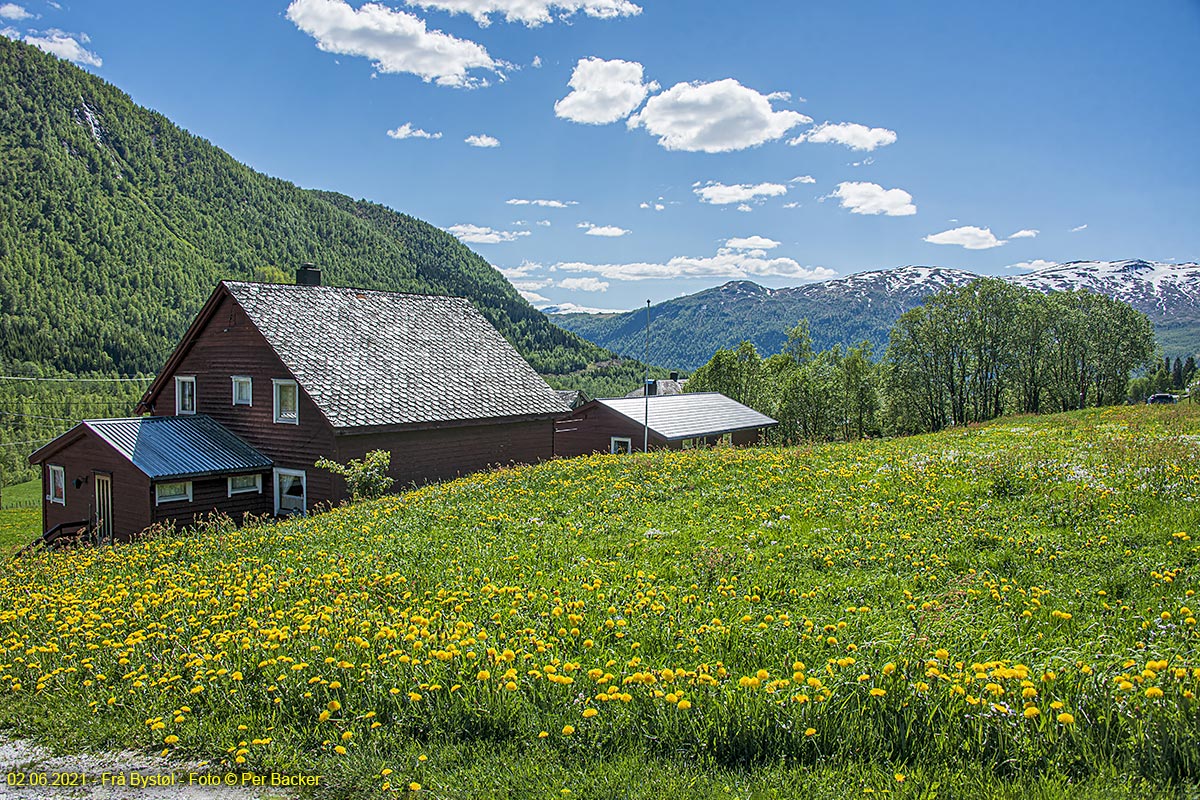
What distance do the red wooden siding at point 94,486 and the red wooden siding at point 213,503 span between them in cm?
56

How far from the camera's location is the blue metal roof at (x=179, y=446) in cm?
2066

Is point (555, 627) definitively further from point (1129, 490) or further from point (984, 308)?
point (984, 308)

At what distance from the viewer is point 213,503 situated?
2180cm

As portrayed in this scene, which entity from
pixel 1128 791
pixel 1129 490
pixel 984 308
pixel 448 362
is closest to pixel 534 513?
pixel 1129 490

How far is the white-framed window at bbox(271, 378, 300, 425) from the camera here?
72.3 ft

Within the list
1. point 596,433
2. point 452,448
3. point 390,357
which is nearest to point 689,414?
point 596,433

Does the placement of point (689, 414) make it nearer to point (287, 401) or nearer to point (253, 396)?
point (287, 401)

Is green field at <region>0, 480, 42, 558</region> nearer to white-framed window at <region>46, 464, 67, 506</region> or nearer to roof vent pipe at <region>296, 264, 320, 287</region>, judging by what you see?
white-framed window at <region>46, 464, 67, 506</region>

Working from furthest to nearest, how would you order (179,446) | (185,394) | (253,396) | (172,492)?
1. (185,394)
2. (253,396)
3. (179,446)
4. (172,492)

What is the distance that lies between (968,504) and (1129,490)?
1.92 meters

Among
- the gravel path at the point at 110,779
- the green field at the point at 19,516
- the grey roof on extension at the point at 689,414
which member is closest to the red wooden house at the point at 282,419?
the grey roof on extension at the point at 689,414

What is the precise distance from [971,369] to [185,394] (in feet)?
183

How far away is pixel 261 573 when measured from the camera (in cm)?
866

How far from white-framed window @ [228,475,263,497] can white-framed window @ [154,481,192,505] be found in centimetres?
121
